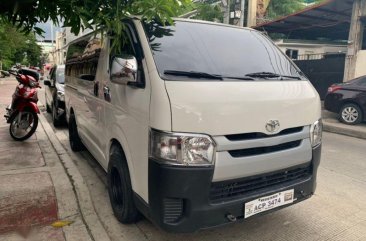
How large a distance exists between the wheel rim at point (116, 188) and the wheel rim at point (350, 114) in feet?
25.3

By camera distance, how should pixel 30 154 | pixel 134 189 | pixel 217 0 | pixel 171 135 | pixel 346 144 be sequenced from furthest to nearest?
1. pixel 217 0
2. pixel 346 144
3. pixel 30 154
4. pixel 134 189
5. pixel 171 135

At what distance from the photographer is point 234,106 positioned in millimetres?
2645

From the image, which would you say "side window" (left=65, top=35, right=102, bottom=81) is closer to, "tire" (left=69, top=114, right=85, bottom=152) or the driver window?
the driver window

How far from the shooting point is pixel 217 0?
2078 cm

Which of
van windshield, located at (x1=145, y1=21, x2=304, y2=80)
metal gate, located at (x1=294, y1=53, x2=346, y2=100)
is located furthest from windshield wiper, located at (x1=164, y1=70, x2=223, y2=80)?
metal gate, located at (x1=294, y1=53, x2=346, y2=100)

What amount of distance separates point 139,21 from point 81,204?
210 cm

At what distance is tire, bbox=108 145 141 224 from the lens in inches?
122

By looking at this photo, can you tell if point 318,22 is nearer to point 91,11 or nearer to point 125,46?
point 125,46

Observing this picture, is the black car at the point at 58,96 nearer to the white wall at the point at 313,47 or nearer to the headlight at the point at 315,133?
the headlight at the point at 315,133

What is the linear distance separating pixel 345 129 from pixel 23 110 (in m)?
7.37

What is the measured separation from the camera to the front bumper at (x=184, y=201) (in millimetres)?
2445

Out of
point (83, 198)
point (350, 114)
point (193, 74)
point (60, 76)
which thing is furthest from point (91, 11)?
point (350, 114)

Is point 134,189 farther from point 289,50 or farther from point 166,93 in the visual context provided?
point 289,50

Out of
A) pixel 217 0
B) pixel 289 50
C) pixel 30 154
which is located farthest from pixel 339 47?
pixel 30 154
